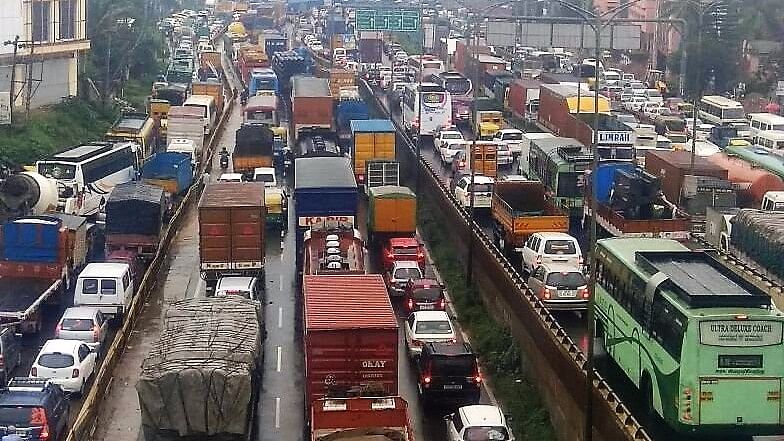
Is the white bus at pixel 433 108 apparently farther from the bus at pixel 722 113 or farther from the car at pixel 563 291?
the car at pixel 563 291

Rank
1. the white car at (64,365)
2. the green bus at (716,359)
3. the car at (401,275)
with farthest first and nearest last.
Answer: the car at (401,275) < the white car at (64,365) < the green bus at (716,359)

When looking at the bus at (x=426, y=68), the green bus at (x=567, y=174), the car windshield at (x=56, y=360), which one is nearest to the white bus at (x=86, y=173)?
the car windshield at (x=56, y=360)

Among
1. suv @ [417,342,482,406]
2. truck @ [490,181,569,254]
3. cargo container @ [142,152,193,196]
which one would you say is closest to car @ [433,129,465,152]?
cargo container @ [142,152,193,196]

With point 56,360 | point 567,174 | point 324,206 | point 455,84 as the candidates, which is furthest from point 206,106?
point 56,360

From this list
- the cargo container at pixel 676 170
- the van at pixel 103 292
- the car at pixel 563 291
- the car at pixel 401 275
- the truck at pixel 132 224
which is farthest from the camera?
the cargo container at pixel 676 170

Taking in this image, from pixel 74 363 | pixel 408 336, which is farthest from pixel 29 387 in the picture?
pixel 408 336

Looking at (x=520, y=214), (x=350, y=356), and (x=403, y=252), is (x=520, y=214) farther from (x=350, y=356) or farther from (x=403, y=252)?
(x=350, y=356)
